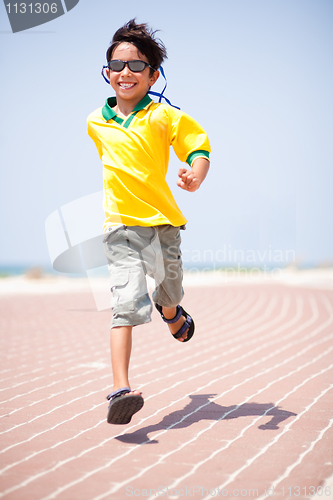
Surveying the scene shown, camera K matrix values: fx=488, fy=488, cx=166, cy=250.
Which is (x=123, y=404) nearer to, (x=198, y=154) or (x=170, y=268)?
(x=170, y=268)

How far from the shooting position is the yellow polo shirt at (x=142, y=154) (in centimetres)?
266

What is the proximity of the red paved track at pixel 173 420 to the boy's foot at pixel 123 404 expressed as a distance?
0.13 meters

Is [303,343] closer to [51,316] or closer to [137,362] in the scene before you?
[137,362]

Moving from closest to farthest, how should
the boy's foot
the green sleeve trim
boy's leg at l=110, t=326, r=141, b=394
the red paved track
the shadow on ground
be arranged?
1. the red paved track
2. the boy's foot
3. boy's leg at l=110, t=326, r=141, b=394
4. the shadow on ground
5. the green sleeve trim

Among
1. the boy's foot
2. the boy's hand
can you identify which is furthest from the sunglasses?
the boy's foot

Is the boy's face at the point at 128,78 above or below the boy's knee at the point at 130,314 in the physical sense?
above

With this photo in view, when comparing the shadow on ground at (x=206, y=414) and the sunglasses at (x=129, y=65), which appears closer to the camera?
the shadow on ground at (x=206, y=414)

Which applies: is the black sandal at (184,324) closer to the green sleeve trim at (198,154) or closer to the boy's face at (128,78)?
the green sleeve trim at (198,154)

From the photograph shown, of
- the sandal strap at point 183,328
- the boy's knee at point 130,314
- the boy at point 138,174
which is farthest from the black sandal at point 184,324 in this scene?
the boy's knee at point 130,314

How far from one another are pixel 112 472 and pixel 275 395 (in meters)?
1.62

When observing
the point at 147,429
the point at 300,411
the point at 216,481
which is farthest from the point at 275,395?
the point at 216,481

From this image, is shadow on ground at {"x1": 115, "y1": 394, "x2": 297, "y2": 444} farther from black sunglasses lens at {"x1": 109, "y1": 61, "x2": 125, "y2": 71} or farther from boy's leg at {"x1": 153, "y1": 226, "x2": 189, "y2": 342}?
black sunglasses lens at {"x1": 109, "y1": 61, "x2": 125, "y2": 71}

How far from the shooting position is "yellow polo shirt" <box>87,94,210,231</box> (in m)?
2.66

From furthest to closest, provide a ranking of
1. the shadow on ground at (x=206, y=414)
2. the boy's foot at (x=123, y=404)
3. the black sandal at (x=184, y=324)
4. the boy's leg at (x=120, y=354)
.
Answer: the black sandal at (x=184, y=324), the shadow on ground at (x=206, y=414), the boy's leg at (x=120, y=354), the boy's foot at (x=123, y=404)
